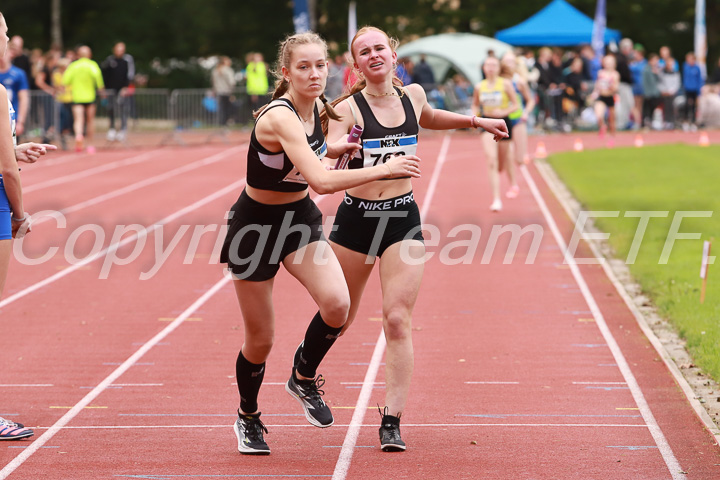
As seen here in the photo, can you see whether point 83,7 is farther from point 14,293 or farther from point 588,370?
point 588,370

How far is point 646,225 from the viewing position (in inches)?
563

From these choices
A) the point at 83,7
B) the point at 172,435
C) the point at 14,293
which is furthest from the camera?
the point at 83,7

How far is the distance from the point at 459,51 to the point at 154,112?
11.2 metres

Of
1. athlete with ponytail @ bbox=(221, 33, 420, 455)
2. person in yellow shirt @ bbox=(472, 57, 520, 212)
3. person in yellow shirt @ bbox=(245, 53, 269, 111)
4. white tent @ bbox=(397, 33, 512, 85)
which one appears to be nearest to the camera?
athlete with ponytail @ bbox=(221, 33, 420, 455)

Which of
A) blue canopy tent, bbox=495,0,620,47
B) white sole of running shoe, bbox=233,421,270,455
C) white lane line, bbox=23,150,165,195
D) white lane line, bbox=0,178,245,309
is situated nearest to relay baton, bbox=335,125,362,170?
white sole of running shoe, bbox=233,421,270,455

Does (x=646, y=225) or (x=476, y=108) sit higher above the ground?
(x=476, y=108)

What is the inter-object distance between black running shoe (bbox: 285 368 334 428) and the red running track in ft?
0.54

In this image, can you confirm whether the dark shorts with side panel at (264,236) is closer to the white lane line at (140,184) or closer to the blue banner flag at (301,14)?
the white lane line at (140,184)

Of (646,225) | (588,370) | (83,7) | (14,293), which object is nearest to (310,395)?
(588,370)

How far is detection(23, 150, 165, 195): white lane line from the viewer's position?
64.2 ft

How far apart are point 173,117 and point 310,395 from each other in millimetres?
22114

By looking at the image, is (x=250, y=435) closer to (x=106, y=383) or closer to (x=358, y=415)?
(x=358, y=415)

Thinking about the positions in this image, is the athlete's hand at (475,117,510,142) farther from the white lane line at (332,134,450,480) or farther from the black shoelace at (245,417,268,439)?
the black shoelace at (245,417,268,439)

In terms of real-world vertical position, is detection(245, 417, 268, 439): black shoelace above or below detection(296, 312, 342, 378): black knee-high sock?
below
